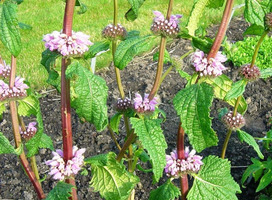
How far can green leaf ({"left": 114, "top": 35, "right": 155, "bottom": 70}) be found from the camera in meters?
1.30

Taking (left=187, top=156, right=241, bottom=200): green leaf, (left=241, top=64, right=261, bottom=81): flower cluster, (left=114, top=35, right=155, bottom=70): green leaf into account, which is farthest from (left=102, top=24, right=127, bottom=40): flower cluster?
(left=187, top=156, right=241, bottom=200): green leaf

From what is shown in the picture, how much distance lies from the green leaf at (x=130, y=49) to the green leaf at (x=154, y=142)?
19 cm

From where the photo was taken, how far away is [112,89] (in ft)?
10.3

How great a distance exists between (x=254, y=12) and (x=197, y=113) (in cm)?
32

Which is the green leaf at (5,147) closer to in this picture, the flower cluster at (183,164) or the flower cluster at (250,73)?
the flower cluster at (183,164)

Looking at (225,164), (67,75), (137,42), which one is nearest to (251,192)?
(225,164)

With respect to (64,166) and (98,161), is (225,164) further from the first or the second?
(64,166)

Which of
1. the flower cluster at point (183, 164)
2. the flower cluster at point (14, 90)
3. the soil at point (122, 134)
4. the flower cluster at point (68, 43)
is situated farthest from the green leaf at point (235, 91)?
the soil at point (122, 134)

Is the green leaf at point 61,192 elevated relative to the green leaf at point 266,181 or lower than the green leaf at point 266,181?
elevated

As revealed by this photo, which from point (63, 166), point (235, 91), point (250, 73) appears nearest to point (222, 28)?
point (235, 91)

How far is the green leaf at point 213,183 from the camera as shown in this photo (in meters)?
1.46

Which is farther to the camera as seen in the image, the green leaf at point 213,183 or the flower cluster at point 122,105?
the flower cluster at point 122,105

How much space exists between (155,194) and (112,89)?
5.37 feet

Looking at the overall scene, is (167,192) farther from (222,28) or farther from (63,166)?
(222,28)
